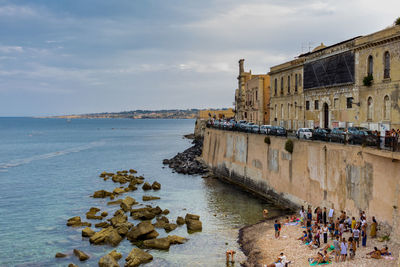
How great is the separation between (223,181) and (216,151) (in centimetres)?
622

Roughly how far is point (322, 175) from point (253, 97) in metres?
35.8

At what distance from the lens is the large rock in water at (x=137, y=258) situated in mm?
19062

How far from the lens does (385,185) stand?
60.5 ft

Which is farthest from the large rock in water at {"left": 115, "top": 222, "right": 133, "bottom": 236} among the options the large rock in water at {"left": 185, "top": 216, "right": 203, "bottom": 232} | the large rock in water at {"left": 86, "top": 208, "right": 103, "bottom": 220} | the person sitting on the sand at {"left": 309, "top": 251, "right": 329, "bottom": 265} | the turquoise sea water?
the person sitting on the sand at {"left": 309, "top": 251, "right": 329, "bottom": 265}

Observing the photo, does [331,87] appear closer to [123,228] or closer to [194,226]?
[194,226]

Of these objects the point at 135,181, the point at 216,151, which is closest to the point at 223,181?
the point at 216,151

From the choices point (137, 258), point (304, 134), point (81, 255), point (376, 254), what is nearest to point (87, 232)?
point (81, 255)

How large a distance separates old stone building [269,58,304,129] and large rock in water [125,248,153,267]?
26.0 meters

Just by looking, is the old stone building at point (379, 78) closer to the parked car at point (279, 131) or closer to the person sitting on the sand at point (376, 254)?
the parked car at point (279, 131)

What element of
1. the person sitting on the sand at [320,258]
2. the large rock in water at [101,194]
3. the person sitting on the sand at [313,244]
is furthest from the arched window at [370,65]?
the large rock in water at [101,194]

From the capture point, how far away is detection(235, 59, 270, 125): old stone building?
55.2 m

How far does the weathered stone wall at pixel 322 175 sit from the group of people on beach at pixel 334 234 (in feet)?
2.30

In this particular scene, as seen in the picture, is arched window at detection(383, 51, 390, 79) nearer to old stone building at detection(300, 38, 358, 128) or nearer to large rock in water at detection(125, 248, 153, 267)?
old stone building at detection(300, 38, 358, 128)

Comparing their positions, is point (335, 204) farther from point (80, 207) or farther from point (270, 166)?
point (80, 207)
